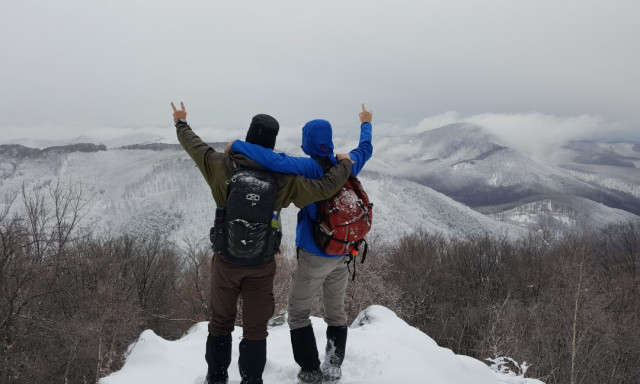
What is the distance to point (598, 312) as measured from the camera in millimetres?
22188

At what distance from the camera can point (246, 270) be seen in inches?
129

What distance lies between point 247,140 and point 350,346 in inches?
112

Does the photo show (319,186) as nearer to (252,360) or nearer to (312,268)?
(312,268)

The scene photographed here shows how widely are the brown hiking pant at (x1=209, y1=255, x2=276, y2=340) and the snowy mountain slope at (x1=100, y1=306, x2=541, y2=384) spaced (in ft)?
2.74

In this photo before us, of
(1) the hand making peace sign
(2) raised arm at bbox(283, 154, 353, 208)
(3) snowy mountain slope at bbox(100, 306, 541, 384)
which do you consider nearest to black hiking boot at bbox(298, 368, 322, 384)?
(3) snowy mountain slope at bbox(100, 306, 541, 384)

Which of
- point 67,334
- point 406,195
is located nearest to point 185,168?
point 406,195

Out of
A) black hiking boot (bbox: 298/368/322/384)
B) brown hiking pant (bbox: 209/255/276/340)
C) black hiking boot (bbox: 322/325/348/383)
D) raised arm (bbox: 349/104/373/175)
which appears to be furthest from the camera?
black hiking boot (bbox: 322/325/348/383)

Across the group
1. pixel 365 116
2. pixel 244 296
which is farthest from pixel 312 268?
pixel 365 116

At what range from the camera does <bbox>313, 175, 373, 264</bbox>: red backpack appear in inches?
134

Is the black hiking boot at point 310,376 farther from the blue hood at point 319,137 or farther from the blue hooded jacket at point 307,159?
the blue hood at point 319,137

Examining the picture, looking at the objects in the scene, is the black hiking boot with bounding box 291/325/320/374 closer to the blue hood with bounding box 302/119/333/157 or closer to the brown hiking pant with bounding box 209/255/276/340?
the brown hiking pant with bounding box 209/255/276/340

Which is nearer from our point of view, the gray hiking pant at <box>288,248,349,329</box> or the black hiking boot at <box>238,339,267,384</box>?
the black hiking boot at <box>238,339,267,384</box>

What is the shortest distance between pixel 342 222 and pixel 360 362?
191cm

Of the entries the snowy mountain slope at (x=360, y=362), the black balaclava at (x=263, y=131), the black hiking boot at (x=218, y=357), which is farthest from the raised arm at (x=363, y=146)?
the snowy mountain slope at (x=360, y=362)
